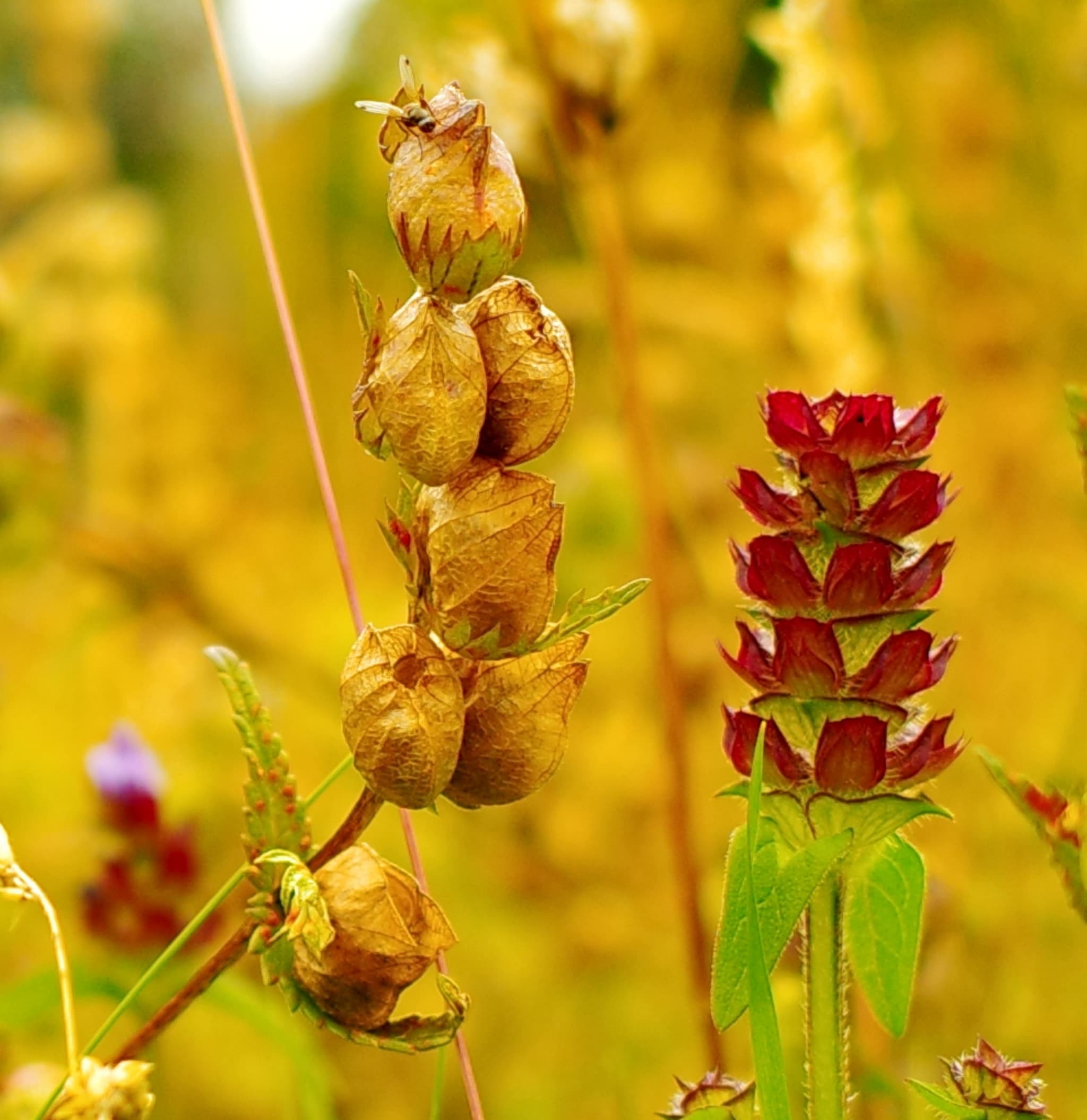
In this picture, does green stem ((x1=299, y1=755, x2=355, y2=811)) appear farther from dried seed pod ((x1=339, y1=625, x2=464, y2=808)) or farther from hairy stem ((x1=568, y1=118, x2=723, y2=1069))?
hairy stem ((x1=568, y1=118, x2=723, y2=1069))

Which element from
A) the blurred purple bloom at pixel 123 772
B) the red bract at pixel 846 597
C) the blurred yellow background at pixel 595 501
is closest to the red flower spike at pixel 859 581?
the red bract at pixel 846 597

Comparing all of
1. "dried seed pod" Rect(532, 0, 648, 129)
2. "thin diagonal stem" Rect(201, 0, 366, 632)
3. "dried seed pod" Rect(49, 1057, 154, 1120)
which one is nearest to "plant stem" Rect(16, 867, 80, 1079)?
"dried seed pod" Rect(49, 1057, 154, 1120)

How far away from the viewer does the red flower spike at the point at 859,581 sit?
0.31m

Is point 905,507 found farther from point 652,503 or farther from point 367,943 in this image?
point 652,503

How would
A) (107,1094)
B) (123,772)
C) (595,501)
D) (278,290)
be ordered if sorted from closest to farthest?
(107,1094)
(278,290)
(123,772)
(595,501)

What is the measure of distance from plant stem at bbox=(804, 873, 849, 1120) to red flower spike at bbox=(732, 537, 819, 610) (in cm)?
6

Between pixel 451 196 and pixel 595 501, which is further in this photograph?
pixel 595 501

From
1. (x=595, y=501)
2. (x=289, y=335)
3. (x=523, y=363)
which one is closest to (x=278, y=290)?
(x=289, y=335)

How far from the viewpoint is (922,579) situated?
314mm

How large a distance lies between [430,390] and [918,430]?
0.11 metres

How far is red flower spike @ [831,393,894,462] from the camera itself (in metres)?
0.32

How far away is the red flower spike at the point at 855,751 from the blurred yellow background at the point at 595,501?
0.67ft

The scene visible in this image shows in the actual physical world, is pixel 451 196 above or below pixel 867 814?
above

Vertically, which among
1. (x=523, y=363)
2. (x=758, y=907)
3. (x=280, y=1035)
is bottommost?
(x=280, y=1035)
